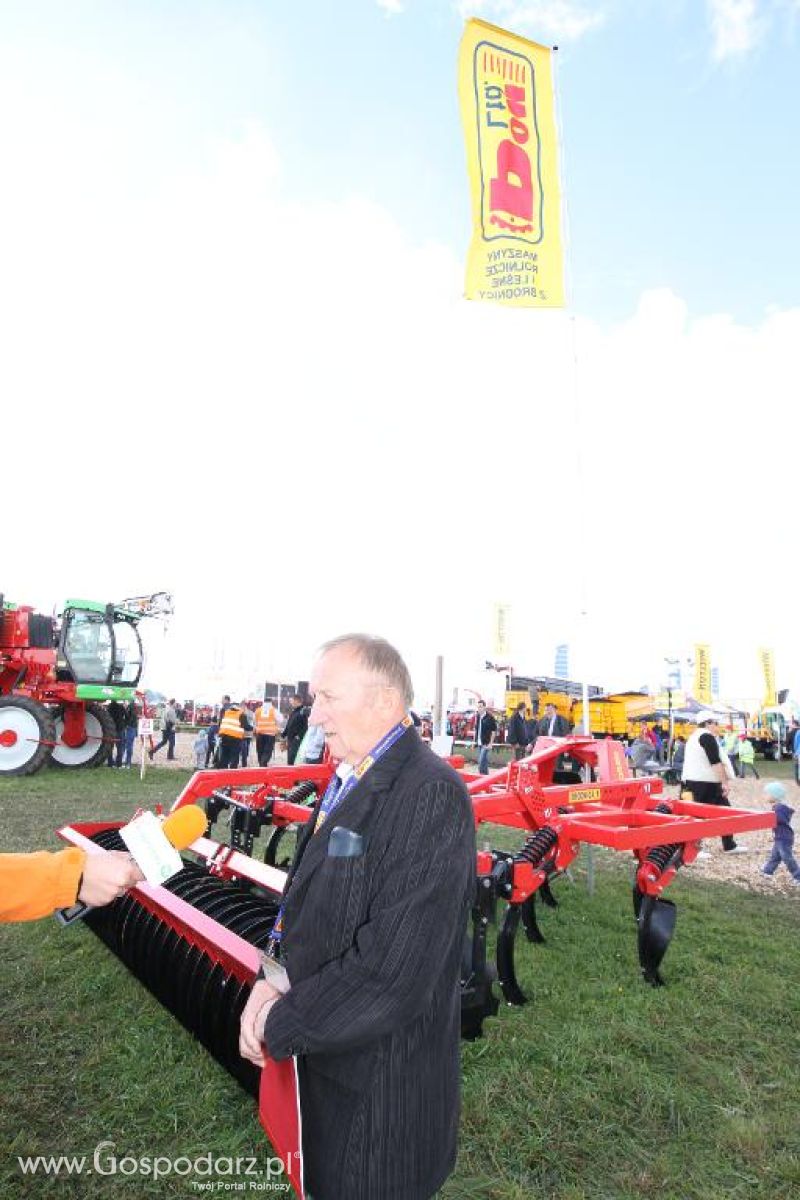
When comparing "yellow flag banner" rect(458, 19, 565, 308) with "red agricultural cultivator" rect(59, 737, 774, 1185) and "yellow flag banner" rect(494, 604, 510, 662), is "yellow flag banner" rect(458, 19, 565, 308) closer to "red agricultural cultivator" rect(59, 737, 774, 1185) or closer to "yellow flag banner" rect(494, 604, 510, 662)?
"red agricultural cultivator" rect(59, 737, 774, 1185)

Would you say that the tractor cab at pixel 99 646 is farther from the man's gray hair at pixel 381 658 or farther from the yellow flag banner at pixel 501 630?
the yellow flag banner at pixel 501 630

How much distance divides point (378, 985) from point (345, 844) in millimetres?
269

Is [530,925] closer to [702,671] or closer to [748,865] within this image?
[748,865]

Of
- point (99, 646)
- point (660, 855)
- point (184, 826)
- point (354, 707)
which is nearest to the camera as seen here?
point (354, 707)

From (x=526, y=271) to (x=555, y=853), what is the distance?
850 cm

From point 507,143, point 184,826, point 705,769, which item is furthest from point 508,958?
point 507,143

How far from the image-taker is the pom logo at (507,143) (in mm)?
9680

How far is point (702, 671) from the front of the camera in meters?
31.9

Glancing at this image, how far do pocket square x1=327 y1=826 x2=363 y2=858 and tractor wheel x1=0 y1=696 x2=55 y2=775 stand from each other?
11.9 metres

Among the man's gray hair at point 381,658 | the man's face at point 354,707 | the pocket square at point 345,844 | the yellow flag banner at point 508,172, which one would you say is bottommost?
the pocket square at point 345,844

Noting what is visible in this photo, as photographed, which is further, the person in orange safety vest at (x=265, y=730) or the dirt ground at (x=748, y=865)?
the person in orange safety vest at (x=265, y=730)

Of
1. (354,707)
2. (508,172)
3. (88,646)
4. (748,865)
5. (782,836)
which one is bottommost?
(748,865)
